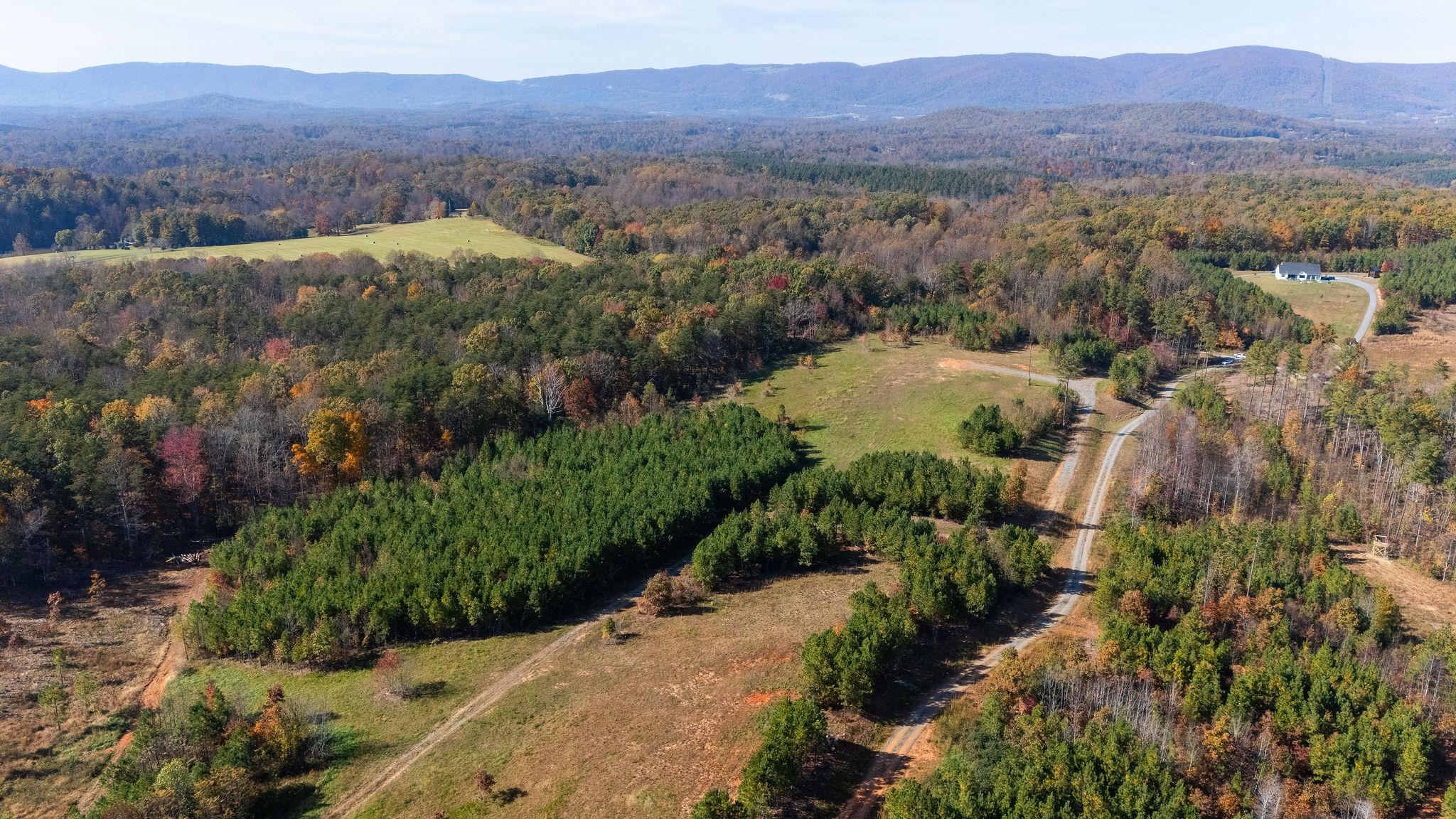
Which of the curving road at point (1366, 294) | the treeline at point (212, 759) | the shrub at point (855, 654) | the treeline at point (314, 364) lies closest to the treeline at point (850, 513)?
the shrub at point (855, 654)

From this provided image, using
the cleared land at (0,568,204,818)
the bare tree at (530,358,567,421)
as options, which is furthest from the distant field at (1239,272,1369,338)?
the cleared land at (0,568,204,818)

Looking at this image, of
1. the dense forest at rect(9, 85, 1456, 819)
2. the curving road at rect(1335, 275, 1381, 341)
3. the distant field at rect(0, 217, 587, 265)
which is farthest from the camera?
the distant field at rect(0, 217, 587, 265)

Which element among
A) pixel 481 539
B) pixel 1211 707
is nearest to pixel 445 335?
pixel 481 539

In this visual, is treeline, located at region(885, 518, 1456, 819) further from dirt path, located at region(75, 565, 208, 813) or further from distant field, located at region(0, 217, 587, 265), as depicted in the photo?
distant field, located at region(0, 217, 587, 265)

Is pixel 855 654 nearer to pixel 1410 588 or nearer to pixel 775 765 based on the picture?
pixel 775 765

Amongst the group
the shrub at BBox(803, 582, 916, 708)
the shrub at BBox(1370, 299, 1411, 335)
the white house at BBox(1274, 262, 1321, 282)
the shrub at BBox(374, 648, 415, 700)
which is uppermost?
the white house at BBox(1274, 262, 1321, 282)

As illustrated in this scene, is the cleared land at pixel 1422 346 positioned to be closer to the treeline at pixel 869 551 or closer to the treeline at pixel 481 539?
the treeline at pixel 869 551

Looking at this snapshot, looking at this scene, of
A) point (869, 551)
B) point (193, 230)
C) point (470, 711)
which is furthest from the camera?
point (193, 230)
